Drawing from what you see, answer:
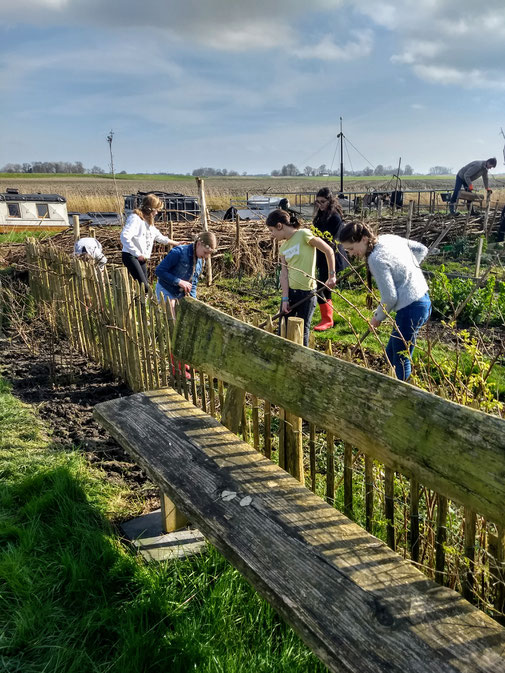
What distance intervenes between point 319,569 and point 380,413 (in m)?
0.49

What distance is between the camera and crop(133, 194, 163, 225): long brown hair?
5556mm

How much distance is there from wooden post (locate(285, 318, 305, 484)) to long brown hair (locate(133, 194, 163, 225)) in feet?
12.2

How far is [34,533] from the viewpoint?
8.37 feet

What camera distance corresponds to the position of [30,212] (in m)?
17.1

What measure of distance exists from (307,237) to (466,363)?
6.11 feet

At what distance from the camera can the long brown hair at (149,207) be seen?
5.56 meters

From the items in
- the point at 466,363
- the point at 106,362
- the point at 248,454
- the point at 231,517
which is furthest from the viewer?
the point at 106,362

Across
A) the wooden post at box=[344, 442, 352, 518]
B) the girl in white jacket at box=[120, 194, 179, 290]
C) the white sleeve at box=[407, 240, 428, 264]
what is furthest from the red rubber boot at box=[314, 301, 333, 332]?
the wooden post at box=[344, 442, 352, 518]

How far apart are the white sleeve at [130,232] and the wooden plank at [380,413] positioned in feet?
11.9

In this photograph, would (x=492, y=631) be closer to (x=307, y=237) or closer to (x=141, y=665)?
(x=141, y=665)

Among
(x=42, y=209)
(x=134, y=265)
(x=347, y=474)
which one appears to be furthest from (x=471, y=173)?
(x=347, y=474)

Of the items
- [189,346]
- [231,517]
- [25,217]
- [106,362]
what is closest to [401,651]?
[231,517]

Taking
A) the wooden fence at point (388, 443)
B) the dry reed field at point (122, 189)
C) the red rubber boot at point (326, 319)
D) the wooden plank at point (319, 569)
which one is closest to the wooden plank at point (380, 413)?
the wooden fence at point (388, 443)

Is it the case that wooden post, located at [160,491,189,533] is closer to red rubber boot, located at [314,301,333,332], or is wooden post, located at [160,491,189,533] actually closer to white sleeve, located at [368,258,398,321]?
white sleeve, located at [368,258,398,321]
